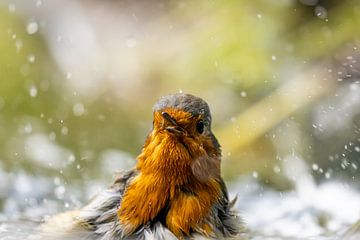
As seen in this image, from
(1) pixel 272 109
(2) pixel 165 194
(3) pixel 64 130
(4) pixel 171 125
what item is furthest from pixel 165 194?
(3) pixel 64 130

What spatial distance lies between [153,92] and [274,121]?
101 centimetres

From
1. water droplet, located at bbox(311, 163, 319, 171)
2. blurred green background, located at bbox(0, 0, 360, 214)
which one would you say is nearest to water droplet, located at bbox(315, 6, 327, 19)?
blurred green background, located at bbox(0, 0, 360, 214)

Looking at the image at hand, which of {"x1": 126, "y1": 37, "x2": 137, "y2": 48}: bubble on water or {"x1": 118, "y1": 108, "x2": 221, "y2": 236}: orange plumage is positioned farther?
{"x1": 126, "y1": 37, "x2": 137, "y2": 48}: bubble on water

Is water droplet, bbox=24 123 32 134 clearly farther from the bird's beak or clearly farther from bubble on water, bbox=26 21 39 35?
the bird's beak

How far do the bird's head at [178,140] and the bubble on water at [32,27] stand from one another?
337 cm

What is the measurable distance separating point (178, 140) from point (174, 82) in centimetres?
291

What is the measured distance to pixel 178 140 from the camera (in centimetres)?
441

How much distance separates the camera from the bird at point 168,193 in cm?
438

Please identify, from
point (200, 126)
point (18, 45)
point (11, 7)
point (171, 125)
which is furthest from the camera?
point (11, 7)

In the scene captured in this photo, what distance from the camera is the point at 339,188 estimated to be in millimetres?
6188

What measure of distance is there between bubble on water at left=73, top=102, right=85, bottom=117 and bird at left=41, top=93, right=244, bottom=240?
2690mm

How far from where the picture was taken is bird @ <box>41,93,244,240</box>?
4.38 meters

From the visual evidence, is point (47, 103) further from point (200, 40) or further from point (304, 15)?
point (304, 15)

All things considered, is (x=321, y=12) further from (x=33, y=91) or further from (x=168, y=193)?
(x=168, y=193)
